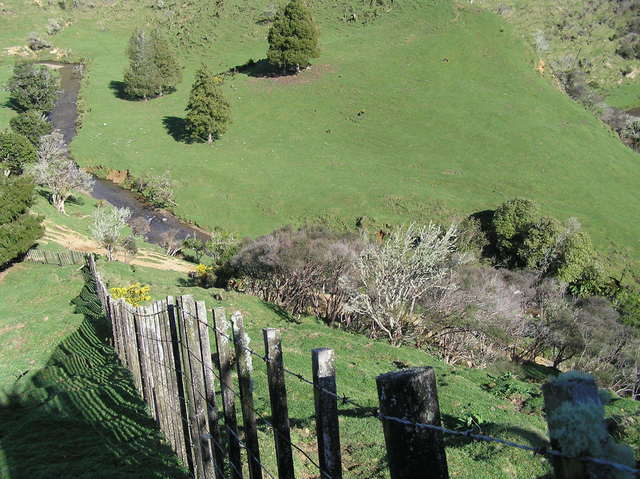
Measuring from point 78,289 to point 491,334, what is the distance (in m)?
19.9

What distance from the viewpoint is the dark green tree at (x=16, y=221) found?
26.7m

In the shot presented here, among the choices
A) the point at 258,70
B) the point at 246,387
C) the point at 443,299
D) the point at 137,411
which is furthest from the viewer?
the point at 258,70

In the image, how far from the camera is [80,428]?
330 inches

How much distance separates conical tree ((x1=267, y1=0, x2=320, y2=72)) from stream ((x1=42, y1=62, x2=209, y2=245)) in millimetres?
31127

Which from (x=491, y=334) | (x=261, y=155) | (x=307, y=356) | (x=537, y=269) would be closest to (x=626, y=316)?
(x=537, y=269)

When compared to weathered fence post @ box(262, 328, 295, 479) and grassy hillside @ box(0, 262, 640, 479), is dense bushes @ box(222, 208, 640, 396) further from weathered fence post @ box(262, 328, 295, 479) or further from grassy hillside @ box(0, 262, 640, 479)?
weathered fence post @ box(262, 328, 295, 479)

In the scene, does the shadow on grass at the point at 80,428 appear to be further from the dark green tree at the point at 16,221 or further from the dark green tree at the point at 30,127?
the dark green tree at the point at 30,127

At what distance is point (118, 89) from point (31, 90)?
12.8m

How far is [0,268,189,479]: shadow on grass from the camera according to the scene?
6.82 m

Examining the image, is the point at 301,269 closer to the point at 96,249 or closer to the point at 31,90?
the point at 96,249

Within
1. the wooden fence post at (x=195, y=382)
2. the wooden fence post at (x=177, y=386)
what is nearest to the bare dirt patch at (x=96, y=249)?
the wooden fence post at (x=177, y=386)

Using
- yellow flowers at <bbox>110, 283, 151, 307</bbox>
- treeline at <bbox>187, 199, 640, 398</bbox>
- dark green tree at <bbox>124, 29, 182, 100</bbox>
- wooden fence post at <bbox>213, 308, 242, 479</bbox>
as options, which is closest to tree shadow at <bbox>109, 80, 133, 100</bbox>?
dark green tree at <bbox>124, 29, 182, 100</bbox>

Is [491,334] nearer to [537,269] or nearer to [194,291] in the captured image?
[194,291]

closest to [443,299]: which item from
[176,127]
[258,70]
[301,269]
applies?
[301,269]
